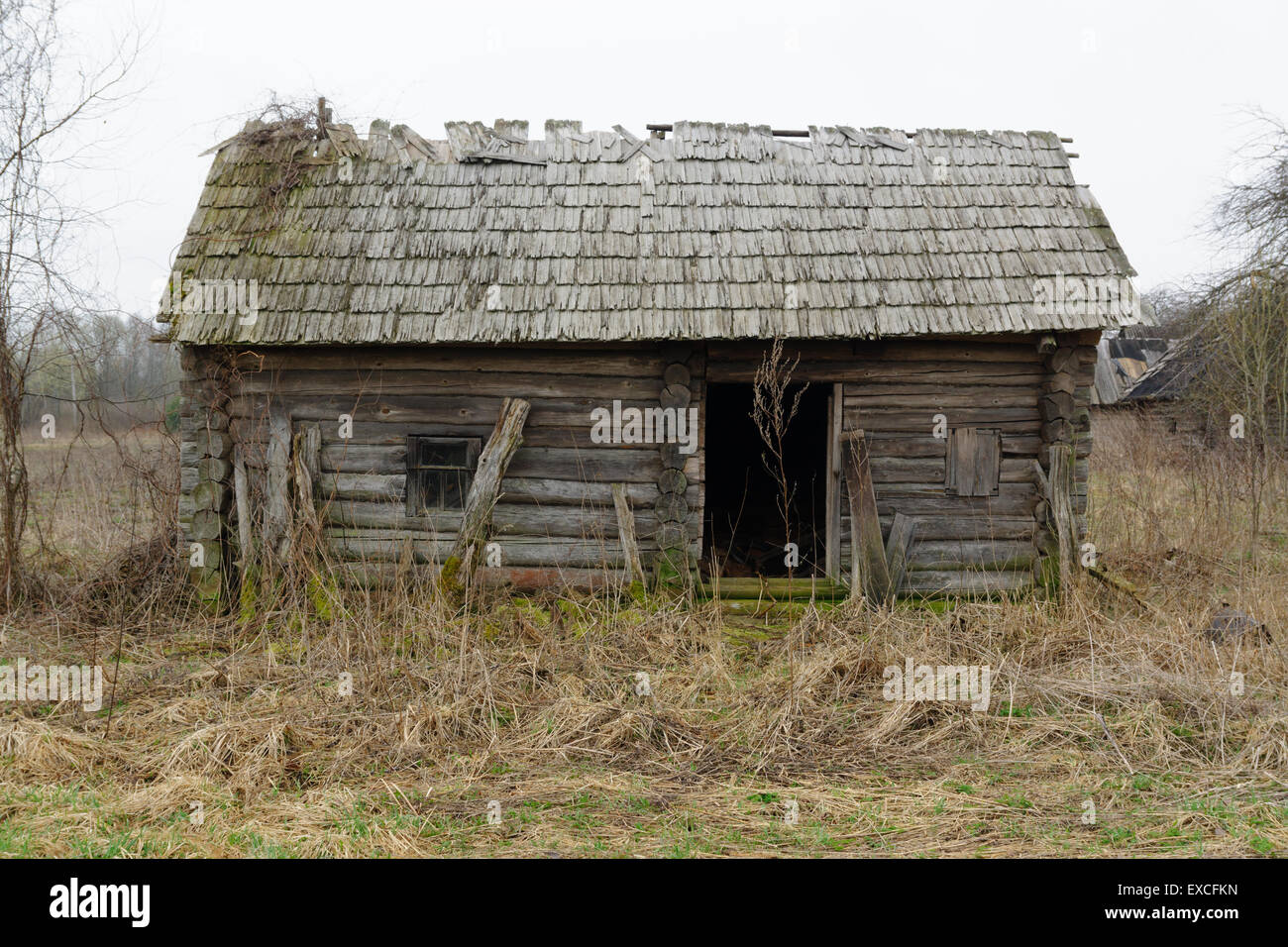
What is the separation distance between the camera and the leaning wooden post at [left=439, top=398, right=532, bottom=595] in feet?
25.2

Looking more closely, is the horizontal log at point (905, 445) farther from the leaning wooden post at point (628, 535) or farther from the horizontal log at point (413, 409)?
the leaning wooden post at point (628, 535)

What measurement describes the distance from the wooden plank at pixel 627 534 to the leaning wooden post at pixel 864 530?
1675mm

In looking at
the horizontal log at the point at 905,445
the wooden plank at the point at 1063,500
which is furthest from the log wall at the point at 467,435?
the wooden plank at the point at 1063,500

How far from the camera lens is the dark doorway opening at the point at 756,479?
1113 cm

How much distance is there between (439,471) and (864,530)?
3.96 meters

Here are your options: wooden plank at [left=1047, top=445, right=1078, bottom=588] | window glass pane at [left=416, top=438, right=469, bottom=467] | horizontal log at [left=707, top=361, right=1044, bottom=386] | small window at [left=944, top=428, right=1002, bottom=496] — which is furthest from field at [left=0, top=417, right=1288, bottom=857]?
horizontal log at [left=707, top=361, right=1044, bottom=386]

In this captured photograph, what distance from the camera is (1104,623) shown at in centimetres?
714

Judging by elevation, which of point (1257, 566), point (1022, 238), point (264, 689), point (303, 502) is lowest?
point (264, 689)

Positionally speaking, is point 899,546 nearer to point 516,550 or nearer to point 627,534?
point 627,534

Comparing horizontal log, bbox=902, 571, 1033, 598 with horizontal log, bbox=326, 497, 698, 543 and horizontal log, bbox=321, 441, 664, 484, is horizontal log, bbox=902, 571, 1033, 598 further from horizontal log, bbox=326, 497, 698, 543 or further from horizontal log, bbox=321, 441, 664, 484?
horizontal log, bbox=321, 441, 664, 484

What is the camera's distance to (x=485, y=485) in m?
7.73

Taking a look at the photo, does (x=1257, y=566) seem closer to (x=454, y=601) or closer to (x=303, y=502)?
(x=454, y=601)

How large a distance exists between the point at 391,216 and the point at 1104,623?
24.5 ft

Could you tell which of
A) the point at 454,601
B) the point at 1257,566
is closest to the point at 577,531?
the point at 454,601
